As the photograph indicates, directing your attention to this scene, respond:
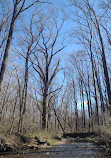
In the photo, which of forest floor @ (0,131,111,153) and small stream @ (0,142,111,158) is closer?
small stream @ (0,142,111,158)

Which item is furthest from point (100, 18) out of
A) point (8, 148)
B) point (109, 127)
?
point (8, 148)

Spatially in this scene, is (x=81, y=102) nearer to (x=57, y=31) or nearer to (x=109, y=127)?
(x=57, y=31)

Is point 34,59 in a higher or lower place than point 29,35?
lower

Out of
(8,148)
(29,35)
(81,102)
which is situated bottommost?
(8,148)

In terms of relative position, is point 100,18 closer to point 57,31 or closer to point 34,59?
point 57,31

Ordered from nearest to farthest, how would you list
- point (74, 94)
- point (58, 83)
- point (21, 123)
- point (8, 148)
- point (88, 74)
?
point (8, 148) < point (21, 123) < point (88, 74) < point (74, 94) < point (58, 83)

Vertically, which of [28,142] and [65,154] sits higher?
[65,154]

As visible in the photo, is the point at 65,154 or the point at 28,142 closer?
the point at 65,154

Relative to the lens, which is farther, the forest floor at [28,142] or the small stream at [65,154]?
the forest floor at [28,142]

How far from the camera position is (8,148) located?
22.9ft

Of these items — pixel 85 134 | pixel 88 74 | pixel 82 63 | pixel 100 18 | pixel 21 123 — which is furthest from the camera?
pixel 82 63

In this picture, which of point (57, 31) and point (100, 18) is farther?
point (57, 31)

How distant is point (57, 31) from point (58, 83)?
1605cm

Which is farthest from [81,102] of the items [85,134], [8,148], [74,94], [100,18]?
[8,148]
